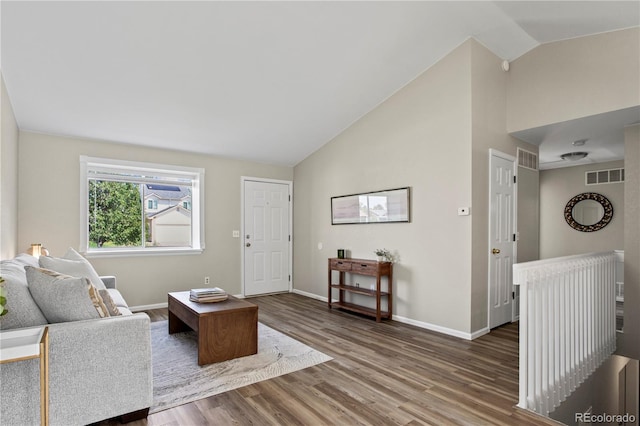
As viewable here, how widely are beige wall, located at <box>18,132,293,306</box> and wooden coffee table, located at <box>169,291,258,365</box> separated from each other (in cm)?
193

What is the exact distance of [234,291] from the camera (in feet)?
18.4

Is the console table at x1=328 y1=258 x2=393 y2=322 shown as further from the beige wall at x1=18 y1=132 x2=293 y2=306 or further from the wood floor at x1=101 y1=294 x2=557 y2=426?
the beige wall at x1=18 y1=132 x2=293 y2=306

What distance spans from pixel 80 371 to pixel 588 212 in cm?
767

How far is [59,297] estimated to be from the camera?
1.95 m

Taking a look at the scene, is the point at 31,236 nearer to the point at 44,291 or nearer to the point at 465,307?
the point at 44,291

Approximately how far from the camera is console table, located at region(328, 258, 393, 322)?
4.28 m

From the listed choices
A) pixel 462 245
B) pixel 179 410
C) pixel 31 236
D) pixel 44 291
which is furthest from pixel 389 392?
pixel 31 236

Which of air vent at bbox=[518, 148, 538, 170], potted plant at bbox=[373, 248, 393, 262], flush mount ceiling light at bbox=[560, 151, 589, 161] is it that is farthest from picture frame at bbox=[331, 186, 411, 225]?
flush mount ceiling light at bbox=[560, 151, 589, 161]

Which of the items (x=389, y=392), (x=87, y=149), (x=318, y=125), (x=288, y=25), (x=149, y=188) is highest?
(x=288, y=25)

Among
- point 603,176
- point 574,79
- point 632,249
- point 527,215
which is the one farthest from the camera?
point 603,176

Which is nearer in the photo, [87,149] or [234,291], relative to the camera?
[87,149]

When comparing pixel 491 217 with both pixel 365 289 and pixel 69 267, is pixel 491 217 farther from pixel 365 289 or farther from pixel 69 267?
pixel 69 267

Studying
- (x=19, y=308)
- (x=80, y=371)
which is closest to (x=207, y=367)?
(x=80, y=371)

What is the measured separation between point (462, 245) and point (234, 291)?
3615 millimetres
